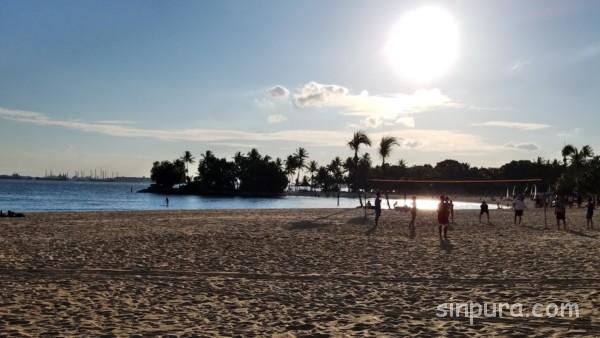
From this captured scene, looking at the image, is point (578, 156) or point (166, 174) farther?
point (166, 174)

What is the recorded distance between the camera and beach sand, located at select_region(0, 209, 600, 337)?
21.2 ft

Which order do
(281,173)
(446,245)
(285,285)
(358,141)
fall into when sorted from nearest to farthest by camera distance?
1. (285,285)
2. (446,245)
3. (358,141)
4. (281,173)

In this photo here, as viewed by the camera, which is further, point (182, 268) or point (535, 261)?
point (535, 261)

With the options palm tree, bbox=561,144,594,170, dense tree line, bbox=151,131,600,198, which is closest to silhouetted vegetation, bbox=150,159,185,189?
dense tree line, bbox=151,131,600,198

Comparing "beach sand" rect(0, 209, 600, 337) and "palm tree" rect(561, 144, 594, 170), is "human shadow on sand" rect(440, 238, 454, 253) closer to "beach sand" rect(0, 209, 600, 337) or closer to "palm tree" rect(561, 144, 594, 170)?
"beach sand" rect(0, 209, 600, 337)

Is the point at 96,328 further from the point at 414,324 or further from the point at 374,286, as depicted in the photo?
the point at 374,286

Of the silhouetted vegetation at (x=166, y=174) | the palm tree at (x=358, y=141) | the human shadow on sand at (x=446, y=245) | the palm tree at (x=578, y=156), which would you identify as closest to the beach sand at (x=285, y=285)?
the human shadow on sand at (x=446, y=245)

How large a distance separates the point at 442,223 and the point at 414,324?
11.8 metres

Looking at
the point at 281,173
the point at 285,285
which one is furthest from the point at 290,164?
the point at 285,285

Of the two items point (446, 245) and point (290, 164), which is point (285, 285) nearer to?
point (446, 245)

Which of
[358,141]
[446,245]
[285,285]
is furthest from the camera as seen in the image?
[358,141]

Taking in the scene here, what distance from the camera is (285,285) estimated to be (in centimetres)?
921

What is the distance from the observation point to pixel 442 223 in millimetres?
17812

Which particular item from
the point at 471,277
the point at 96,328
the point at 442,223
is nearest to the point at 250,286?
the point at 96,328
